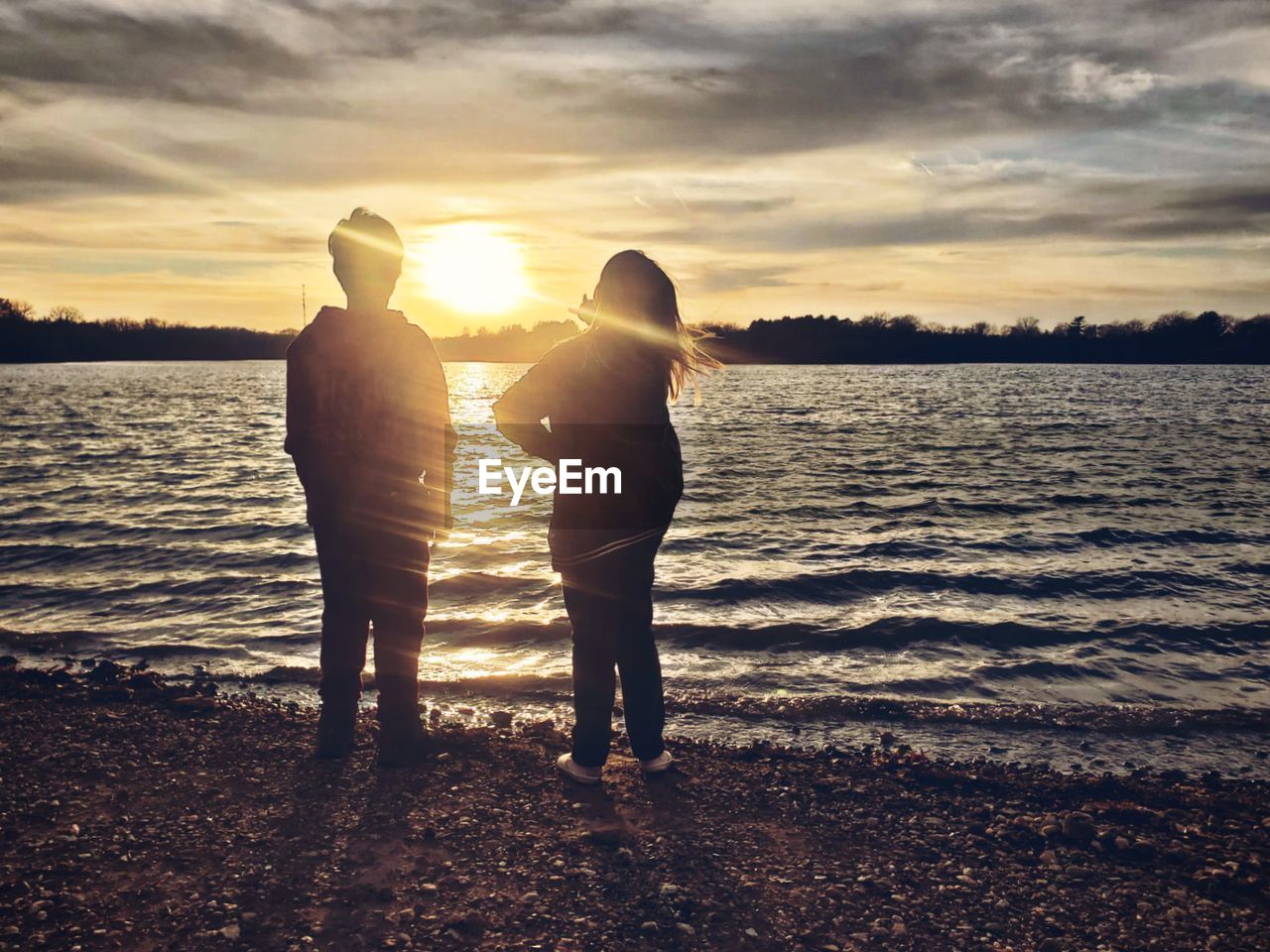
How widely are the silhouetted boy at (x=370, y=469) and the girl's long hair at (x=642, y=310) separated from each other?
4.07ft

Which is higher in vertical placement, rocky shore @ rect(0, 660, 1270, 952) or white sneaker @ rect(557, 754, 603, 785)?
white sneaker @ rect(557, 754, 603, 785)

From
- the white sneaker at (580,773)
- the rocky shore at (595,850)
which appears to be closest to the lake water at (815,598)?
the rocky shore at (595,850)

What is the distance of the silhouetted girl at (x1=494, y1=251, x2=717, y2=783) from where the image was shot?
14.5 ft

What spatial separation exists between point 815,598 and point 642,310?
22.1 ft

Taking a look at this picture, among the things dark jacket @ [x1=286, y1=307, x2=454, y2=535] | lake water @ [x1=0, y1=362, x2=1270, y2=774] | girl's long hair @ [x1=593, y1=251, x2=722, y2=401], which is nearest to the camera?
girl's long hair @ [x1=593, y1=251, x2=722, y2=401]

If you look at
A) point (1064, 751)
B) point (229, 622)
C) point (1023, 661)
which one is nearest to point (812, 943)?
point (1064, 751)

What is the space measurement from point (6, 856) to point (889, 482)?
20.8 metres

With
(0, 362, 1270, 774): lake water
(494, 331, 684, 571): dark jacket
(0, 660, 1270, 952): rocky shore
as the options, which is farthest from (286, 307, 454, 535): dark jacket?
(0, 362, 1270, 774): lake water

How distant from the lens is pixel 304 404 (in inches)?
189

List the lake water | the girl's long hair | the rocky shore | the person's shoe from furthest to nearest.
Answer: the lake water → the person's shoe → the girl's long hair → the rocky shore

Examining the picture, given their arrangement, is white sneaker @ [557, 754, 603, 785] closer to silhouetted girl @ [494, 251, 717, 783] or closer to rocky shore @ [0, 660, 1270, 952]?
rocky shore @ [0, 660, 1270, 952]

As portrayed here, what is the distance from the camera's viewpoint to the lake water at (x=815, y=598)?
671 centimetres

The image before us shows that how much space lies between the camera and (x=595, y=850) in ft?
13.7

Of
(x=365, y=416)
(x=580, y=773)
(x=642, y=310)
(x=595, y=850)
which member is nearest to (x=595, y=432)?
(x=642, y=310)
